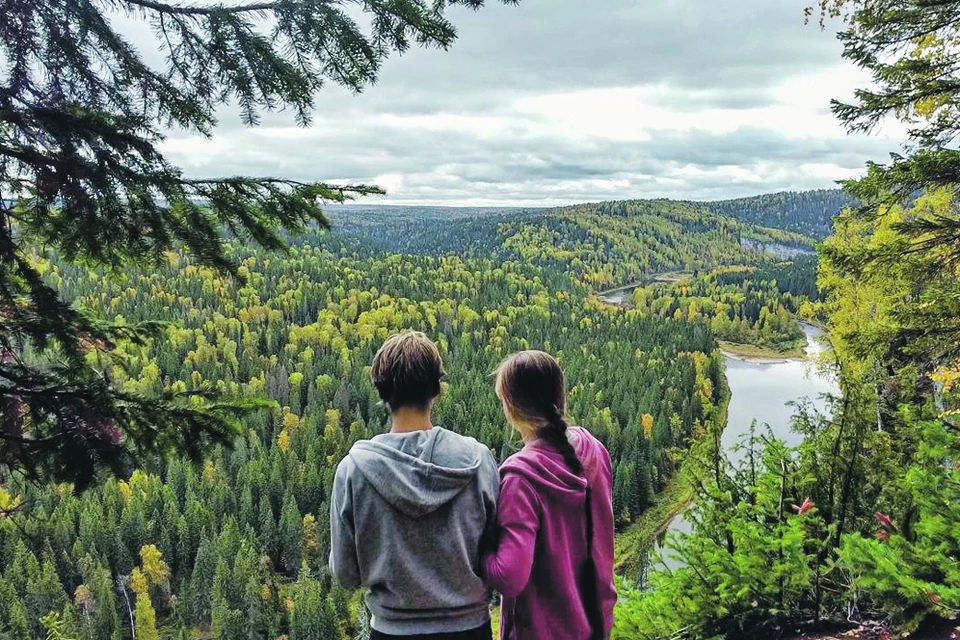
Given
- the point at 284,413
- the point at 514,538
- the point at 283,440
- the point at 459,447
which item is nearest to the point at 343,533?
the point at 459,447

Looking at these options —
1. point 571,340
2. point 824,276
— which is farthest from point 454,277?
point 824,276

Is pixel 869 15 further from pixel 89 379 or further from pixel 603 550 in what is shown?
pixel 89 379

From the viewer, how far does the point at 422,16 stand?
10.4 feet

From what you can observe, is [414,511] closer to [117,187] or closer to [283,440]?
[117,187]

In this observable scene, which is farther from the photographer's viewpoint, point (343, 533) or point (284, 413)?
point (284, 413)

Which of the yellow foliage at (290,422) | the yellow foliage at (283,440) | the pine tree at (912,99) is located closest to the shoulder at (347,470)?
the pine tree at (912,99)

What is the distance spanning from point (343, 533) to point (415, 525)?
307 mm

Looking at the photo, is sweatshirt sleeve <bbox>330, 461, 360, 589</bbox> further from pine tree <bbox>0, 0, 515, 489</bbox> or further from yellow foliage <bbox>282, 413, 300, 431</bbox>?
yellow foliage <bbox>282, 413, 300, 431</bbox>

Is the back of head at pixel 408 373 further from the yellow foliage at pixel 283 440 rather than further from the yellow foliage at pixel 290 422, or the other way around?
the yellow foliage at pixel 290 422

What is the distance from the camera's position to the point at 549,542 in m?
2.83

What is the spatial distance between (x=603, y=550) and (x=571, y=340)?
3175 inches

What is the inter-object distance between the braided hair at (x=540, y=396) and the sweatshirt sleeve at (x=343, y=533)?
0.78 meters

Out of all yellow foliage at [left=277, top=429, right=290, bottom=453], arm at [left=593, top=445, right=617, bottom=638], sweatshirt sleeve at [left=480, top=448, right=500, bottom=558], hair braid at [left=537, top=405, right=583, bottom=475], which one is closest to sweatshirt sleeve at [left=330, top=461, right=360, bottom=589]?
sweatshirt sleeve at [left=480, top=448, right=500, bottom=558]

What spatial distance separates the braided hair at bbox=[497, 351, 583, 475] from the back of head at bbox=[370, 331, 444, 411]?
1.12ft
